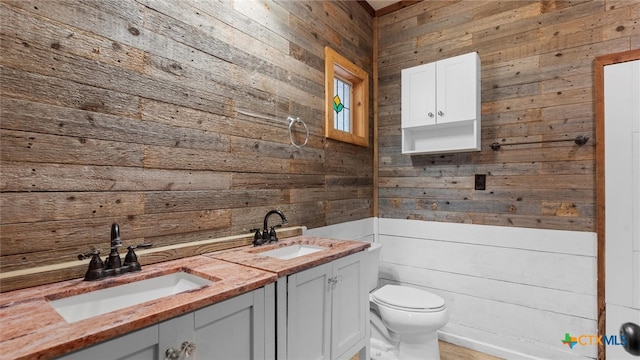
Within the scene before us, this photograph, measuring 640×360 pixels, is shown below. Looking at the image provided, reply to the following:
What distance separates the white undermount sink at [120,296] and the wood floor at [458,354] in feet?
5.21

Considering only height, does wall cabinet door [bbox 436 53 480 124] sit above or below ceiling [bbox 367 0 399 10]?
below

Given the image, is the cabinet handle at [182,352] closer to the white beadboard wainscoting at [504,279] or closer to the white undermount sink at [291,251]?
the white undermount sink at [291,251]

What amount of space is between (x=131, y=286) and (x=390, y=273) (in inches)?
92.0

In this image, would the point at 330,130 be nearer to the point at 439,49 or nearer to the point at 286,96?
the point at 286,96

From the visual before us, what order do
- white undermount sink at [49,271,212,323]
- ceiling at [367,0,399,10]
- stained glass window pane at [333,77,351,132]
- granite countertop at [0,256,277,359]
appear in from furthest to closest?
ceiling at [367,0,399,10] < stained glass window pane at [333,77,351,132] < white undermount sink at [49,271,212,323] < granite countertop at [0,256,277,359]

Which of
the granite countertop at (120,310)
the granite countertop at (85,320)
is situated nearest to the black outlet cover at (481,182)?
the granite countertop at (120,310)

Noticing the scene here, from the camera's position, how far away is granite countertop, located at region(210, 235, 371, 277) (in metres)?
1.34

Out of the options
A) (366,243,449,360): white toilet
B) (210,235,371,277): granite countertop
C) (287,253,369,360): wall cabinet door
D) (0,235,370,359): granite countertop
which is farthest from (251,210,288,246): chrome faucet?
(366,243,449,360): white toilet

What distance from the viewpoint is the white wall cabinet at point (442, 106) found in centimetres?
243

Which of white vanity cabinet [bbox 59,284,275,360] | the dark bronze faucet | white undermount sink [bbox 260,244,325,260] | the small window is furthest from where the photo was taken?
the small window

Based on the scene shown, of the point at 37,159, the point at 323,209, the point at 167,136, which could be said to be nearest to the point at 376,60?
the point at 323,209

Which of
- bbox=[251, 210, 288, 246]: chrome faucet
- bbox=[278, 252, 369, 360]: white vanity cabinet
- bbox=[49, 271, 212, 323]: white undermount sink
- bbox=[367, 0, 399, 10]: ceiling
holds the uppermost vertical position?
bbox=[367, 0, 399, 10]: ceiling

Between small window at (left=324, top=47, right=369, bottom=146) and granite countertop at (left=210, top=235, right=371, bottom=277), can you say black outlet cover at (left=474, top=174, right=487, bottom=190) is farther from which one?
granite countertop at (left=210, top=235, right=371, bottom=277)

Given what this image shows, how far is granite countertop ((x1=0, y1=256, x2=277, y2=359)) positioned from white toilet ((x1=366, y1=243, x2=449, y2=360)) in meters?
1.03
